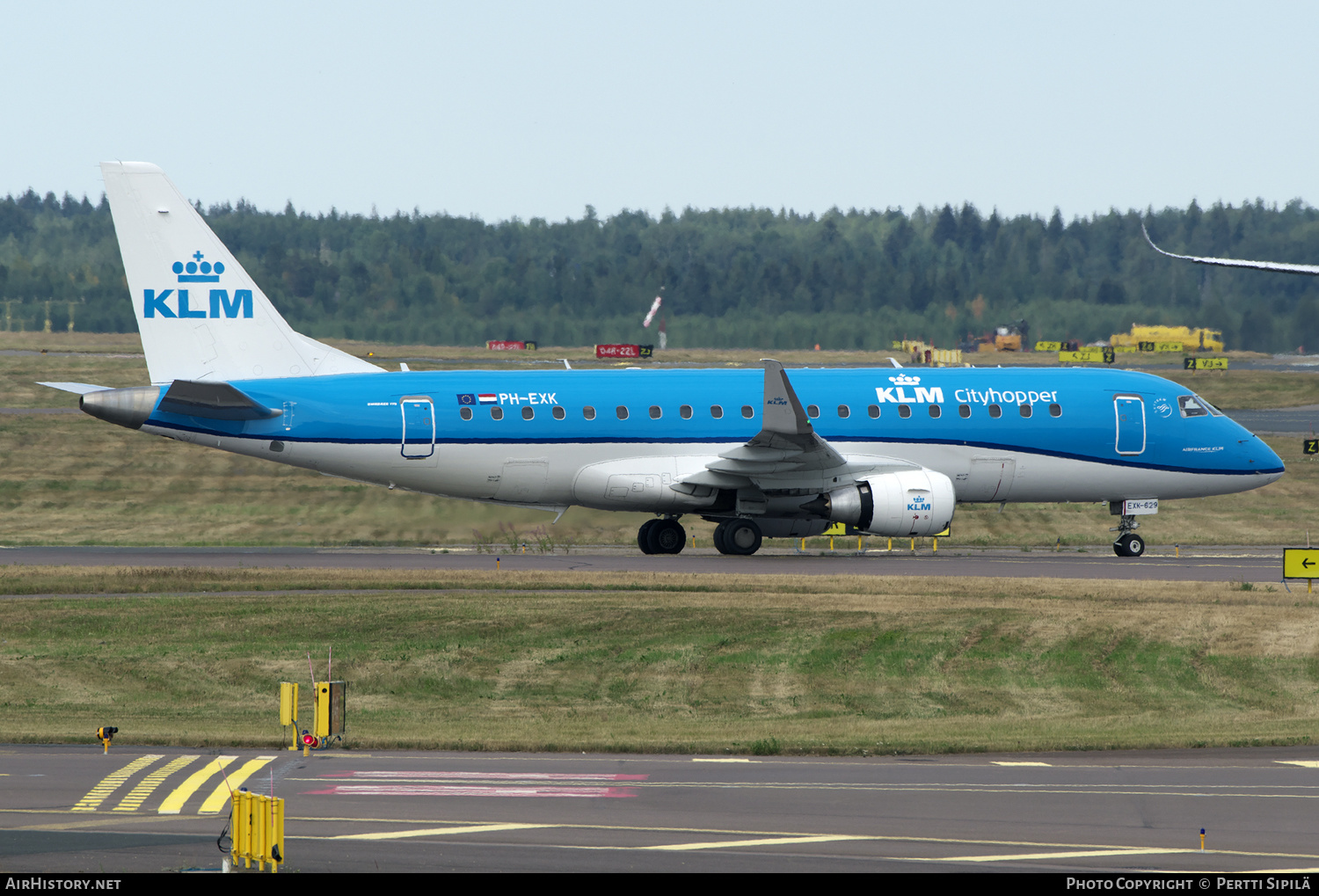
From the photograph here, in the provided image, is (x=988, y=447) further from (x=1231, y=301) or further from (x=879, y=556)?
(x=1231, y=301)

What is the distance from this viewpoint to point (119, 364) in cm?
8450

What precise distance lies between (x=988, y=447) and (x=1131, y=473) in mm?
3998

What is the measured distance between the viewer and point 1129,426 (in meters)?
37.3

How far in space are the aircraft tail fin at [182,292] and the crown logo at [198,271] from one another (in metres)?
0.02

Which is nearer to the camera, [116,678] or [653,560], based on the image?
[116,678]

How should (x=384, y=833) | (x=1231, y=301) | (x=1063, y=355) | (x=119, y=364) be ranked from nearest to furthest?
(x=384, y=833) → (x=119, y=364) → (x=1231, y=301) → (x=1063, y=355)

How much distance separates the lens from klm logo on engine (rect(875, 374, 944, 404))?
36.4m

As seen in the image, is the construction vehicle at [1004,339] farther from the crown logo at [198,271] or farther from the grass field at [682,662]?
the grass field at [682,662]

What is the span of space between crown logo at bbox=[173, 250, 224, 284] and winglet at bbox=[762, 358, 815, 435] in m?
12.9

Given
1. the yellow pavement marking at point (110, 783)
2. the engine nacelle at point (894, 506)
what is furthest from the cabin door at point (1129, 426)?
the yellow pavement marking at point (110, 783)

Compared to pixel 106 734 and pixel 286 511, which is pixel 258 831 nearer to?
pixel 106 734

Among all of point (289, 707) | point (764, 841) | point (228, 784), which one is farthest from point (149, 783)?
point (764, 841)

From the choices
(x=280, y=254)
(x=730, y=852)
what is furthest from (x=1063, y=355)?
(x=730, y=852)

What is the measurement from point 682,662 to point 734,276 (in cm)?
9678
